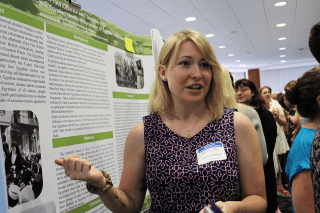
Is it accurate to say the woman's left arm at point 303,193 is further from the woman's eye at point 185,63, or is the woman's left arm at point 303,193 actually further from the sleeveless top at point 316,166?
the woman's eye at point 185,63

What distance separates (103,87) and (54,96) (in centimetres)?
38

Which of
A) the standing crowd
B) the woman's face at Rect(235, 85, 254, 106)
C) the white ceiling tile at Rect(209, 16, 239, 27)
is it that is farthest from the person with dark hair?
the white ceiling tile at Rect(209, 16, 239, 27)

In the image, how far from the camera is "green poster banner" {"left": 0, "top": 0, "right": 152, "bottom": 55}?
1010mm

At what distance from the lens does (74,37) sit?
1291 mm

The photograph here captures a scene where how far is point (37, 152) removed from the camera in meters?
1.03

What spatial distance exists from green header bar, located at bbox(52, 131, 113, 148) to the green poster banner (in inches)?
19.4

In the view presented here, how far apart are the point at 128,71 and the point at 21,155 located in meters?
0.96

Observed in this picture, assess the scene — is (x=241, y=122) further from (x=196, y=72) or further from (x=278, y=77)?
(x=278, y=77)

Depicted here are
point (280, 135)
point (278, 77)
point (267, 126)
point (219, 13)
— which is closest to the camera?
point (267, 126)

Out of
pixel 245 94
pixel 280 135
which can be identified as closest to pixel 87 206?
pixel 245 94

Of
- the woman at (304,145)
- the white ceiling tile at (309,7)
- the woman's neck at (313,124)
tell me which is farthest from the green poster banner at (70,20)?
the white ceiling tile at (309,7)

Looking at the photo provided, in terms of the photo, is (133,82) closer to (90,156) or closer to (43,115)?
(90,156)

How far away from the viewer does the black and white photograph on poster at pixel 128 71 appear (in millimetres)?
1650

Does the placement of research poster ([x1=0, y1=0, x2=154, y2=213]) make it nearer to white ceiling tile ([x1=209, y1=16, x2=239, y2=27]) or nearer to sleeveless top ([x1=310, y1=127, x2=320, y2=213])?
sleeveless top ([x1=310, y1=127, x2=320, y2=213])
